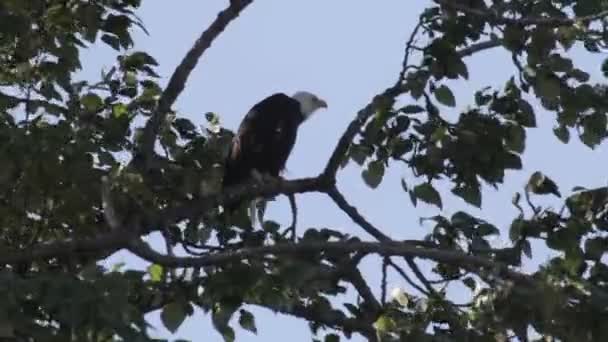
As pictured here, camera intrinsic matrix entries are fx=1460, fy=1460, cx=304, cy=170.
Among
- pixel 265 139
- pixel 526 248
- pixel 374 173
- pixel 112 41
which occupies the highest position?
pixel 265 139

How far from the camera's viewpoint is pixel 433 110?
5836mm

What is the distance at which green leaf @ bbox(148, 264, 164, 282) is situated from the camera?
505 cm

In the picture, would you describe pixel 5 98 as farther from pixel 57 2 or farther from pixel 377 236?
pixel 377 236

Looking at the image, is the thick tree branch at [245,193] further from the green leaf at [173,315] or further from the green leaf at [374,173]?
the green leaf at [173,315]

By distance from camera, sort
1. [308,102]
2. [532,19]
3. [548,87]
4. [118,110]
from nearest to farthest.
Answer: [548,87] < [532,19] < [118,110] < [308,102]

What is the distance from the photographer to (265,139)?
28.1ft

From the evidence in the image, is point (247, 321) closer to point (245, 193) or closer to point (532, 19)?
point (245, 193)

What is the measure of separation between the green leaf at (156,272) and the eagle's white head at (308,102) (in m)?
4.51

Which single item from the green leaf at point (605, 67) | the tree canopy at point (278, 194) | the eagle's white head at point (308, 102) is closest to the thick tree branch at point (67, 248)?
the tree canopy at point (278, 194)

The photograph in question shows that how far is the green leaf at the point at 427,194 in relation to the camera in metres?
5.78

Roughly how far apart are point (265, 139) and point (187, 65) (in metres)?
2.61

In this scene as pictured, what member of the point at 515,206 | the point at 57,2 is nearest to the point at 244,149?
the point at 57,2

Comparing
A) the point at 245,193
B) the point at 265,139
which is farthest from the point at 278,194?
the point at 265,139

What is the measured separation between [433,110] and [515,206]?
2.31 feet
